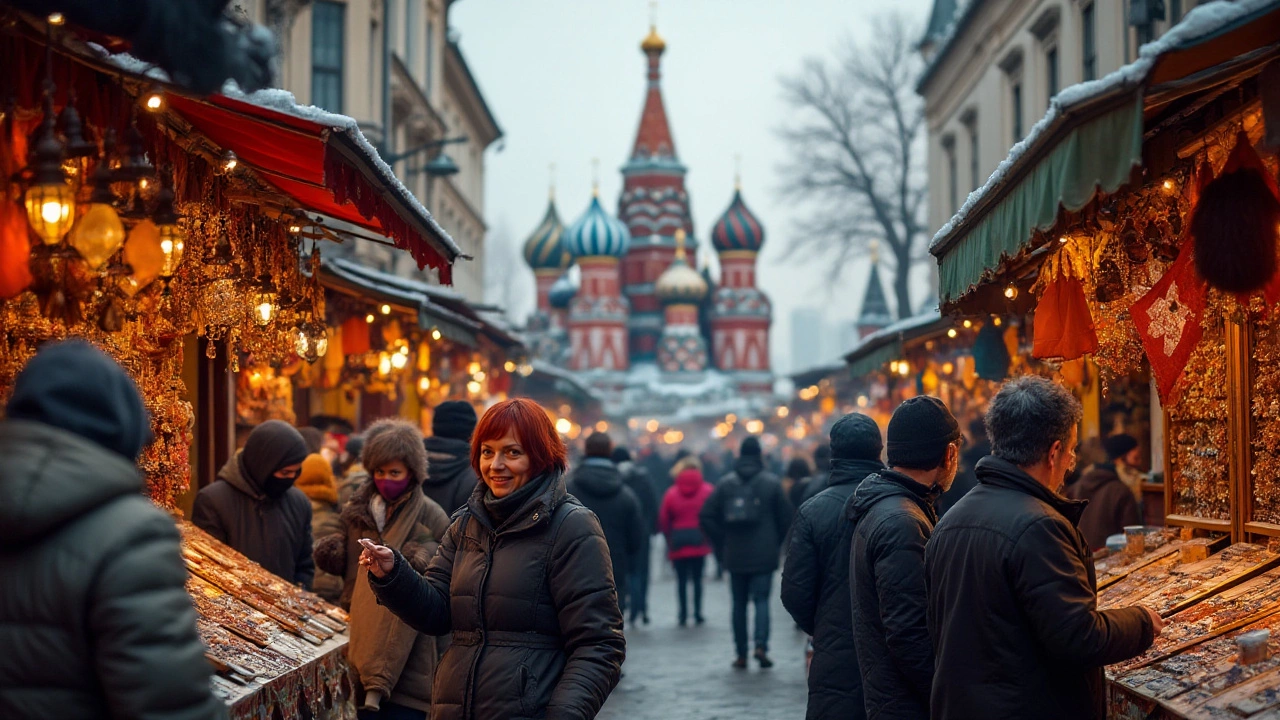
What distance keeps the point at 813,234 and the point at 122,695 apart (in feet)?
131

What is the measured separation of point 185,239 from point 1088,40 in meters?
14.6

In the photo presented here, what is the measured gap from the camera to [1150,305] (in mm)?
6707

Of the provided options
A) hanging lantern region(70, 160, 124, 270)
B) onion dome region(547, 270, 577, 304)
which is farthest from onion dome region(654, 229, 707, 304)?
hanging lantern region(70, 160, 124, 270)

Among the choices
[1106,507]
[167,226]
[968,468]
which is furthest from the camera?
[968,468]

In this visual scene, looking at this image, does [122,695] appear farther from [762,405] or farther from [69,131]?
[762,405]

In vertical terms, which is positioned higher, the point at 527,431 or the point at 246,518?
the point at 527,431

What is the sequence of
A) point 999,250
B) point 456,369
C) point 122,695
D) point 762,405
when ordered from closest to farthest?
1. point 122,695
2. point 999,250
3. point 456,369
4. point 762,405

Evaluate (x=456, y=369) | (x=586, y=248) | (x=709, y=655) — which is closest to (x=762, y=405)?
Answer: (x=586, y=248)

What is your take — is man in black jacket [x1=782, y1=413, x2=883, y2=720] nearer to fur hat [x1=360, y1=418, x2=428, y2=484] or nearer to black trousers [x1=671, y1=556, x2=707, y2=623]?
fur hat [x1=360, y1=418, x2=428, y2=484]

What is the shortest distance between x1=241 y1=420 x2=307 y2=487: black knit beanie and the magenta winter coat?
331 inches

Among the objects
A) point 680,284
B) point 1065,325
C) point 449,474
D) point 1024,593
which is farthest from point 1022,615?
point 680,284

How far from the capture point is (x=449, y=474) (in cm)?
829

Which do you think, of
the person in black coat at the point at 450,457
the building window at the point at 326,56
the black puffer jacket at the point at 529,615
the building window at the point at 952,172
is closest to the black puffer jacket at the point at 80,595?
the black puffer jacket at the point at 529,615

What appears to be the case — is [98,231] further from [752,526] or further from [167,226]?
[752,526]
